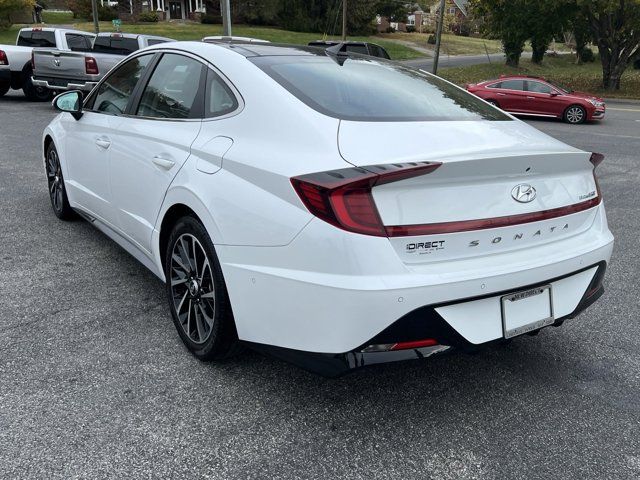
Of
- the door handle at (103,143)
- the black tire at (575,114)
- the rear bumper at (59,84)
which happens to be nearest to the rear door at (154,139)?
the door handle at (103,143)

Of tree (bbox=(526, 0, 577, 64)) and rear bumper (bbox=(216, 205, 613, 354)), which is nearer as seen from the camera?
rear bumper (bbox=(216, 205, 613, 354))

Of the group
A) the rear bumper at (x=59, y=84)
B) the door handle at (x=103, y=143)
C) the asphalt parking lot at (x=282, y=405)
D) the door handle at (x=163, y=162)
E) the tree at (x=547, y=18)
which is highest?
the tree at (x=547, y=18)

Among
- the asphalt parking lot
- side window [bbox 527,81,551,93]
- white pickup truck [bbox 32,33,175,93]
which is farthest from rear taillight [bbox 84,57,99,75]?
side window [bbox 527,81,551,93]

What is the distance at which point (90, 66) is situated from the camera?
45.5ft

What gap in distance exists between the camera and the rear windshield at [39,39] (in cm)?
1609

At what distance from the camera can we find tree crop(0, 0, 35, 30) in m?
43.0

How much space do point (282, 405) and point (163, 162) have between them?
1434 millimetres

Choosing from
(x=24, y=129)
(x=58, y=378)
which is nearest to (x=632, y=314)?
(x=58, y=378)

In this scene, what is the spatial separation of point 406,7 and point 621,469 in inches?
3199

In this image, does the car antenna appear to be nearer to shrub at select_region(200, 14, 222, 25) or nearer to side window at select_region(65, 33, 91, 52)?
side window at select_region(65, 33, 91, 52)

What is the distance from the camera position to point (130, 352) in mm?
3180

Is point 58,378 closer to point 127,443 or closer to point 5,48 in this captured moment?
point 127,443

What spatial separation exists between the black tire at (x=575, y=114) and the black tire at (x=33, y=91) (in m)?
14.9

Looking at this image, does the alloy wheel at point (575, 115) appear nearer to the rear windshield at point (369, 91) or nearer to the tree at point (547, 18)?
the tree at point (547, 18)
